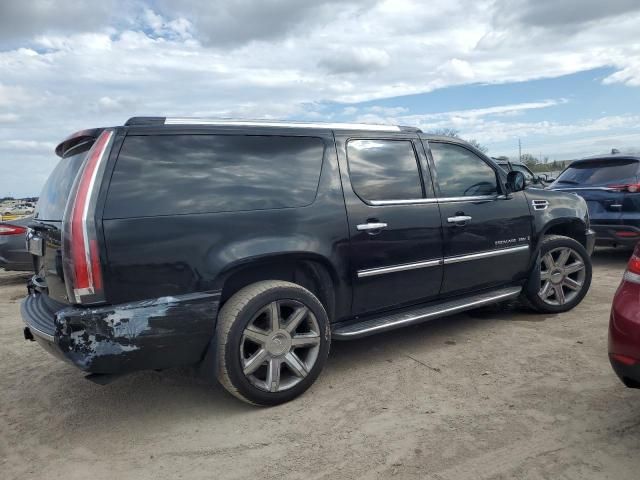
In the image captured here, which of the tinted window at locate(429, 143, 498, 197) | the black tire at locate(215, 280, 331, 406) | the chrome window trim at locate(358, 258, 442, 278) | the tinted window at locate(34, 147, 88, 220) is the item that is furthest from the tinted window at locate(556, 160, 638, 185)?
the tinted window at locate(34, 147, 88, 220)

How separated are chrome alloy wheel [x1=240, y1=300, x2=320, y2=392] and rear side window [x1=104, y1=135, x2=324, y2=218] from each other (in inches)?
27.7

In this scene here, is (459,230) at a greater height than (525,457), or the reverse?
(459,230)

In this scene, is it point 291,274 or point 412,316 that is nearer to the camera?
point 291,274

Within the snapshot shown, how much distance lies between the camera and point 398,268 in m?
4.00

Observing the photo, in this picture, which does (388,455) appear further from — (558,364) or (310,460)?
(558,364)

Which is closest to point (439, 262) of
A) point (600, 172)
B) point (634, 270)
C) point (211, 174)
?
point (634, 270)

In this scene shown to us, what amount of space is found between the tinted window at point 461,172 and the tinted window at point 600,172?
380cm

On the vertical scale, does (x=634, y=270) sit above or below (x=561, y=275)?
above

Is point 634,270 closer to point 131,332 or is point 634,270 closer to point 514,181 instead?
point 514,181

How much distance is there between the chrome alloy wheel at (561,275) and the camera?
16.8ft

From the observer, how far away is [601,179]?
7.77 meters

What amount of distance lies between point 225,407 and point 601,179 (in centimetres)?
668

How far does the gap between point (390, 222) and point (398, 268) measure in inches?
13.9

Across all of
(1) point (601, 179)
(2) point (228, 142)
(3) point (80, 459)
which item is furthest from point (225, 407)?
(1) point (601, 179)
